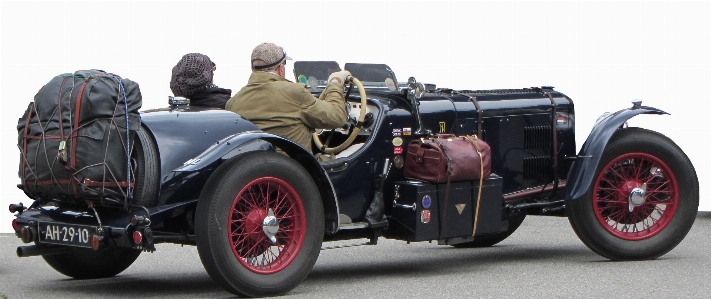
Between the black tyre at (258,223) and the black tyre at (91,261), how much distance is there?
1179mm

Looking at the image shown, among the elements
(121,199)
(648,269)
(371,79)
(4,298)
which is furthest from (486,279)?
(4,298)

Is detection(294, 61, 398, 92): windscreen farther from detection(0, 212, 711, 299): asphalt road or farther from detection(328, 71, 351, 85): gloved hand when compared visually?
detection(0, 212, 711, 299): asphalt road

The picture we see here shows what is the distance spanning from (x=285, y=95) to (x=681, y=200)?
3075 millimetres

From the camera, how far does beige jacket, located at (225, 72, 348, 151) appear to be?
7293mm

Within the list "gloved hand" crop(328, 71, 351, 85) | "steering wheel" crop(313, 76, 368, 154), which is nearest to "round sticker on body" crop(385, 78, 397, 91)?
"steering wheel" crop(313, 76, 368, 154)

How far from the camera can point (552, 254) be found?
8922 millimetres

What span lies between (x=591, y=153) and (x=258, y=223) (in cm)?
264

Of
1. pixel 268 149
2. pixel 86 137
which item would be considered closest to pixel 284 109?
pixel 268 149

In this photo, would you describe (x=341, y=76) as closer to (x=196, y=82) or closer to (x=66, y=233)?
(x=196, y=82)

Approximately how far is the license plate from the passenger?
123 centimetres

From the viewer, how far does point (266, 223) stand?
6.77m

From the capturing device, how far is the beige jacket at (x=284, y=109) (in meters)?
7.29

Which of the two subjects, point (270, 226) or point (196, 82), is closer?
point (270, 226)

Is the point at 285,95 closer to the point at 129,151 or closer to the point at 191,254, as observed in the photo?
the point at 129,151
